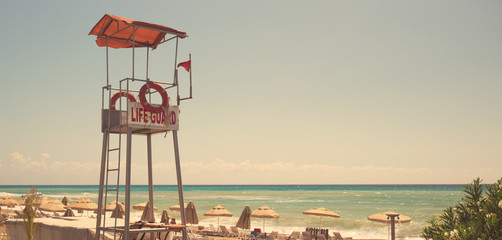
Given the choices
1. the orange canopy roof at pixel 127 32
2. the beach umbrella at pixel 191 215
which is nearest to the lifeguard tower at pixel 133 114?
the orange canopy roof at pixel 127 32

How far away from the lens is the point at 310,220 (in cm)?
6056

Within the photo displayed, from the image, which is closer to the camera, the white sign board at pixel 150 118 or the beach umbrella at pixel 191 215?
the white sign board at pixel 150 118

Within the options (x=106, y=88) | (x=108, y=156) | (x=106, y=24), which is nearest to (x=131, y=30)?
(x=106, y=24)

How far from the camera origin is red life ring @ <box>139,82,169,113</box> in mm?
12055

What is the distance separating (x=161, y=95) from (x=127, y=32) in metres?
2.12

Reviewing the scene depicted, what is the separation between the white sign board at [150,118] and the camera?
39.0ft

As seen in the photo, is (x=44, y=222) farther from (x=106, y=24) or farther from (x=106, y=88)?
(x=106, y=24)

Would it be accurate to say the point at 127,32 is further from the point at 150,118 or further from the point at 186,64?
the point at 150,118

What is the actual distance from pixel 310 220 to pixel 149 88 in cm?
5091

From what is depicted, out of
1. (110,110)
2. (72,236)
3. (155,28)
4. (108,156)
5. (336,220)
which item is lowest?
(336,220)

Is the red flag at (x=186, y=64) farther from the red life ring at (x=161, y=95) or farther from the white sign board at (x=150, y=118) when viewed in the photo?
the white sign board at (x=150, y=118)

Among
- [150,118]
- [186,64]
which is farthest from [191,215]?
[150,118]

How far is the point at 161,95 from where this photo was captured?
12.5 meters

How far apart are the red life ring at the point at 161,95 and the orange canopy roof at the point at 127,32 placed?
53.9 inches
